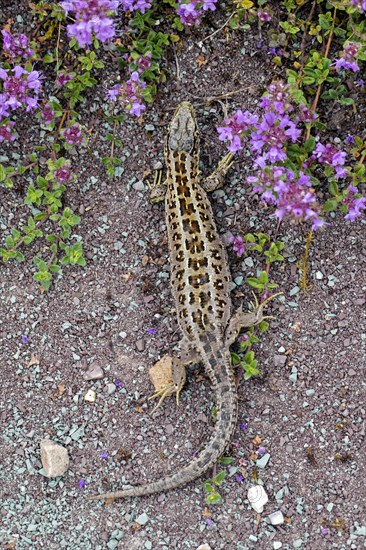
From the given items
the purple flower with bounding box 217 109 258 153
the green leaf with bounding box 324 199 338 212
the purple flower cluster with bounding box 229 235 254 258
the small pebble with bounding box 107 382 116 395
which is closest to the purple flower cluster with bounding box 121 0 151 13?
the purple flower with bounding box 217 109 258 153

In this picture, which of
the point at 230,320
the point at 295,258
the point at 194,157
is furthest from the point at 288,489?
the point at 194,157

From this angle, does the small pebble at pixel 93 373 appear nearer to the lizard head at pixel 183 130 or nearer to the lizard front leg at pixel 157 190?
the lizard front leg at pixel 157 190

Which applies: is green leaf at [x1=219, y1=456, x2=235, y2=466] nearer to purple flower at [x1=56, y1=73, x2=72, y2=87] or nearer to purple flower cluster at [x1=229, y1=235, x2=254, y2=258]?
purple flower cluster at [x1=229, y1=235, x2=254, y2=258]

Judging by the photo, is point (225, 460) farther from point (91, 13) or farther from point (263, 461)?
point (91, 13)

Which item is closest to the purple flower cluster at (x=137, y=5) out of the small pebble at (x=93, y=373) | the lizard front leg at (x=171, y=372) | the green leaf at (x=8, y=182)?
the green leaf at (x=8, y=182)

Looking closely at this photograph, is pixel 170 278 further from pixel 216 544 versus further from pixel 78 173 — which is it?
pixel 216 544
